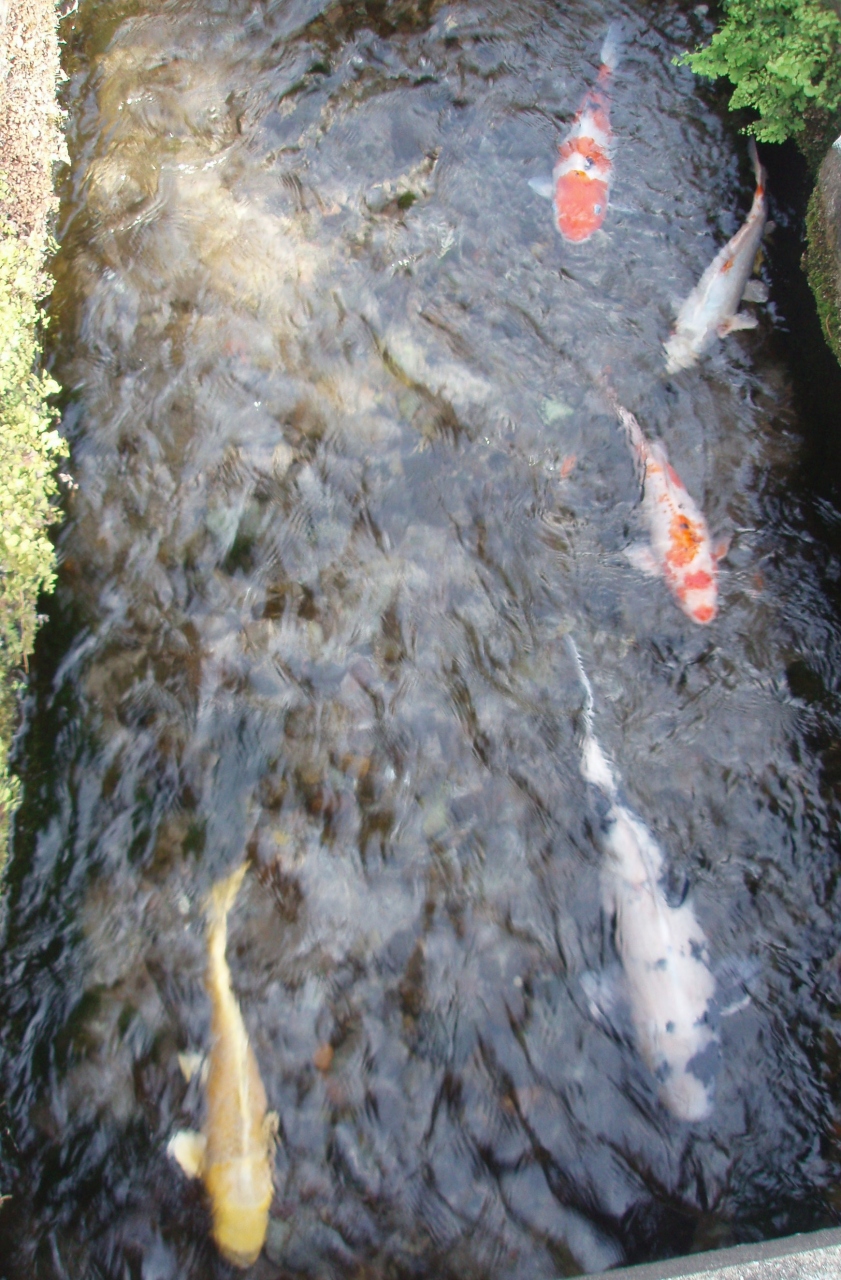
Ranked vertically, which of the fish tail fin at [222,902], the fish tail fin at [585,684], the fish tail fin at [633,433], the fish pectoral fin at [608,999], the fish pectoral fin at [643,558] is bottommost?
the fish tail fin at [222,902]

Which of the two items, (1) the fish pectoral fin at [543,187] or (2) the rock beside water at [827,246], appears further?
(1) the fish pectoral fin at [543,187]

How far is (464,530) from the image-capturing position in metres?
4.87

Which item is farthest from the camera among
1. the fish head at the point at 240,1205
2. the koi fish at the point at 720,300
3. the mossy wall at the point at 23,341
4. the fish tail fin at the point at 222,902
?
the koi fish at the point at 720,300

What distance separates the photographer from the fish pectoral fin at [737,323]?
5375 millimetres

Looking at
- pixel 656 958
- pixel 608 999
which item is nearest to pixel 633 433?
pixel 656 958

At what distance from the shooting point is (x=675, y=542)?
188 inches

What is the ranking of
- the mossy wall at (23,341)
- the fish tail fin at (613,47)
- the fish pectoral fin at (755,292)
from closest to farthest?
the mossy wall at (23,341), the fish pectoral fin at (755,292), the fish tail fin at (613,47)

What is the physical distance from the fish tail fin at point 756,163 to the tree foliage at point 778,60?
190 millimetres

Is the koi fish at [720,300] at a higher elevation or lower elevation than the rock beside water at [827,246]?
lower

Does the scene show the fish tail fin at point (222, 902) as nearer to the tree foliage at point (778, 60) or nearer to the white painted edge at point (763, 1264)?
the white painted edge at point (763, 1264)

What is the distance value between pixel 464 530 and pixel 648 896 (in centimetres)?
227

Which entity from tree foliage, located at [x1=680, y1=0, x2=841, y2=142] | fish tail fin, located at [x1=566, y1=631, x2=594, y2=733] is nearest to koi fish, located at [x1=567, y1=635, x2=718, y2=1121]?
fish tail fin, located at [x1=566, y1=631, x2=594, y2=733]

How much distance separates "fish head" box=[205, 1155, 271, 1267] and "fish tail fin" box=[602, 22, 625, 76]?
7463 millimetres

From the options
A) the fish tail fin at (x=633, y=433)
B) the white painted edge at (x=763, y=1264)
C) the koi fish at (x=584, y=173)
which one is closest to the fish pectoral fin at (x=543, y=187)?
the koi fish at (x=584, y=173)
